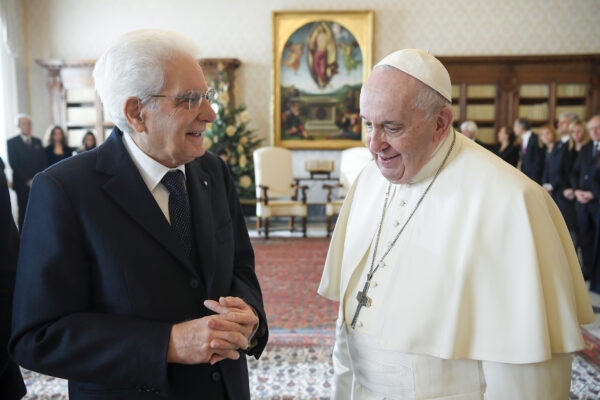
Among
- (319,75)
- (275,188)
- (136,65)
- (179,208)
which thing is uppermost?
(319,75)

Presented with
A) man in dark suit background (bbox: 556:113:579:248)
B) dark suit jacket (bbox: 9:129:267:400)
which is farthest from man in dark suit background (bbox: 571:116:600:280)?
dark suit jacket (bbox: 9:129:267:400)

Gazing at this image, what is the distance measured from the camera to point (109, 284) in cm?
129

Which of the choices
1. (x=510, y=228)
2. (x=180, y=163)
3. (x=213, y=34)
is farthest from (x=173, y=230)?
(x=213, y=34)

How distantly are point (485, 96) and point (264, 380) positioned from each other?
8.33 metres

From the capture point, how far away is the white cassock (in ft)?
4.60

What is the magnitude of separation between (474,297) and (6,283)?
4.72 ft

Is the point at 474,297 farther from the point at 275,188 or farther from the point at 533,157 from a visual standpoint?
the point at 275,188

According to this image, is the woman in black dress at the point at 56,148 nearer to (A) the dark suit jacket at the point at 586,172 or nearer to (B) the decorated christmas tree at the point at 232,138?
(B) the decorated christmas tree at the point at 232,138

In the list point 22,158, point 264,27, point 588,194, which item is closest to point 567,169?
point 588,194

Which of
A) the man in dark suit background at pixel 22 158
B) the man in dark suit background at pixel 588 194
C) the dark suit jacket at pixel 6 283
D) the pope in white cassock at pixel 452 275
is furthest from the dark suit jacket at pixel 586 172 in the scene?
the man in dark suit background at pixel 22 158

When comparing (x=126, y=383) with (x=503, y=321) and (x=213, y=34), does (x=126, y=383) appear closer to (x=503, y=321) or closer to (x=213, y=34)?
(x=503, y=321)

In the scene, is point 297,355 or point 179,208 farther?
point 297,355

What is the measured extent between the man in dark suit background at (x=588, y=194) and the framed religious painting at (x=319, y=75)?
5.02m

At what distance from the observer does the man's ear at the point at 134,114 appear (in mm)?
1359
